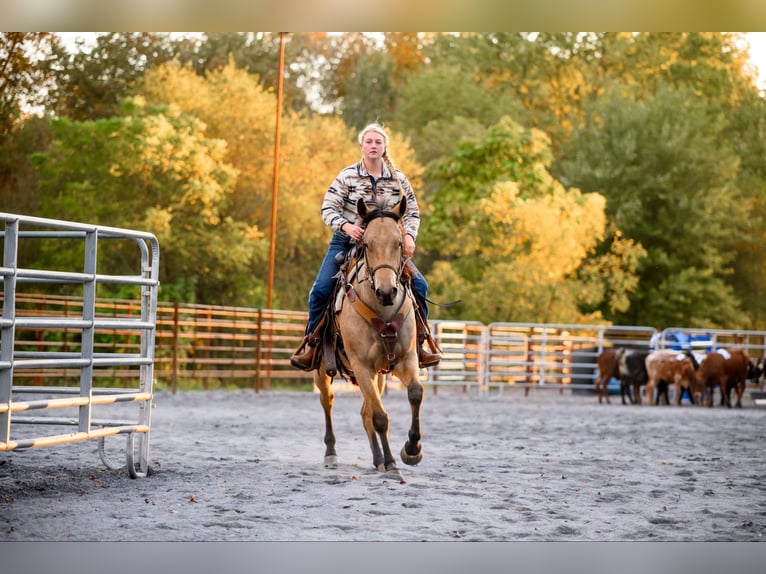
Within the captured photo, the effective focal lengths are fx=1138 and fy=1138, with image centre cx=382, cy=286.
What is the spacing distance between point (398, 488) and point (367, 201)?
1.91 meters

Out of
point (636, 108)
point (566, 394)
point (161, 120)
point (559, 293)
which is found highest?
point (636, 108)

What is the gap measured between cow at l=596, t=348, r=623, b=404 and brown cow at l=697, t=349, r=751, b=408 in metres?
1.53

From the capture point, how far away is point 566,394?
23984mm

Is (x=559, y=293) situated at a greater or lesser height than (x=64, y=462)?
greater

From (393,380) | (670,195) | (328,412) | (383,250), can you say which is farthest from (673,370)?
(670,195)

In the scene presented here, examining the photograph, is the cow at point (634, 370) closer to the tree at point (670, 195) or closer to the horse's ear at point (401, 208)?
the horse's ear at point (401, 208)

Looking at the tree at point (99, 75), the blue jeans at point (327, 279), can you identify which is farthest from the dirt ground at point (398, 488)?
the tree at point (99, 75)

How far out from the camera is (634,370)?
19031mm

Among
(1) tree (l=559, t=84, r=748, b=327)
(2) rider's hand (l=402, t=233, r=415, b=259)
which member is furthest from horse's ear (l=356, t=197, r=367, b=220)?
(1) tree (l=559, t=84, r=748, b=327)

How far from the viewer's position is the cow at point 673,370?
18375 mm

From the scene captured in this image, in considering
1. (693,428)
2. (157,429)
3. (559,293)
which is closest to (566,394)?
(559,293)

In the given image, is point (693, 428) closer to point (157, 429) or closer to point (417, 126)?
point (157, 429)
